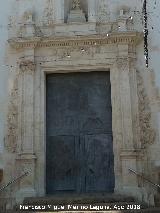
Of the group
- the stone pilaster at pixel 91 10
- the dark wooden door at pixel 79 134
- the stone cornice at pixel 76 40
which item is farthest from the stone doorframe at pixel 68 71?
the stone pilaster at pixel 91 10

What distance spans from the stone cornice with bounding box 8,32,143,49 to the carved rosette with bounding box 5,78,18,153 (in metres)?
1.19

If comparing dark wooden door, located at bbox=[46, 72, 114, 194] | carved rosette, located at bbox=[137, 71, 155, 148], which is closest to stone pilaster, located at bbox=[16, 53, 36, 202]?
dark wooden door, located at bbox=[46, 72, 114, 194]

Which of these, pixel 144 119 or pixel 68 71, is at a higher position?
pixel 68 71

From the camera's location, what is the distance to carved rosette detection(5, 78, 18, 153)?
11.4m

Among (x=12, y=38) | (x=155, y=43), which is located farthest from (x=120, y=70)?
(x=12, y=38)

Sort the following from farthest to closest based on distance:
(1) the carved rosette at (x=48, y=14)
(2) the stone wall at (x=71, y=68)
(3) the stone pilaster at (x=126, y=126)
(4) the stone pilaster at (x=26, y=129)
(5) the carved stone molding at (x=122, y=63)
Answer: (1) the carved rosette at (x=48, y=14) < (5) the carved stone molding at (x=122, y=63) < (2) the stone wall at (x=71, y=68) < (4) the stone pilaster at (x=26, y=129) < (3) the stone pilaster at (x=126, y=126)

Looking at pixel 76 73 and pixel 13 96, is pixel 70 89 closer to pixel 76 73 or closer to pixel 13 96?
pixel 76 73

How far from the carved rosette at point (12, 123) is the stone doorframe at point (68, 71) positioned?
0.12m

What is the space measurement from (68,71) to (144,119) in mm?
2588

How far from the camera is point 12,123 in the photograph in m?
11.5

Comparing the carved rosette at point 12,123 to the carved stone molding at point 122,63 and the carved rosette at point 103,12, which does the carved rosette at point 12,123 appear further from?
the carved rosette at point 103,12

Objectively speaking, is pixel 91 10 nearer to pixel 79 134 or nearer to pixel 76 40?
pixel 76 40

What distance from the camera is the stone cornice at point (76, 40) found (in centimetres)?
1166

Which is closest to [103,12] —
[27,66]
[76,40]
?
[76,40]
